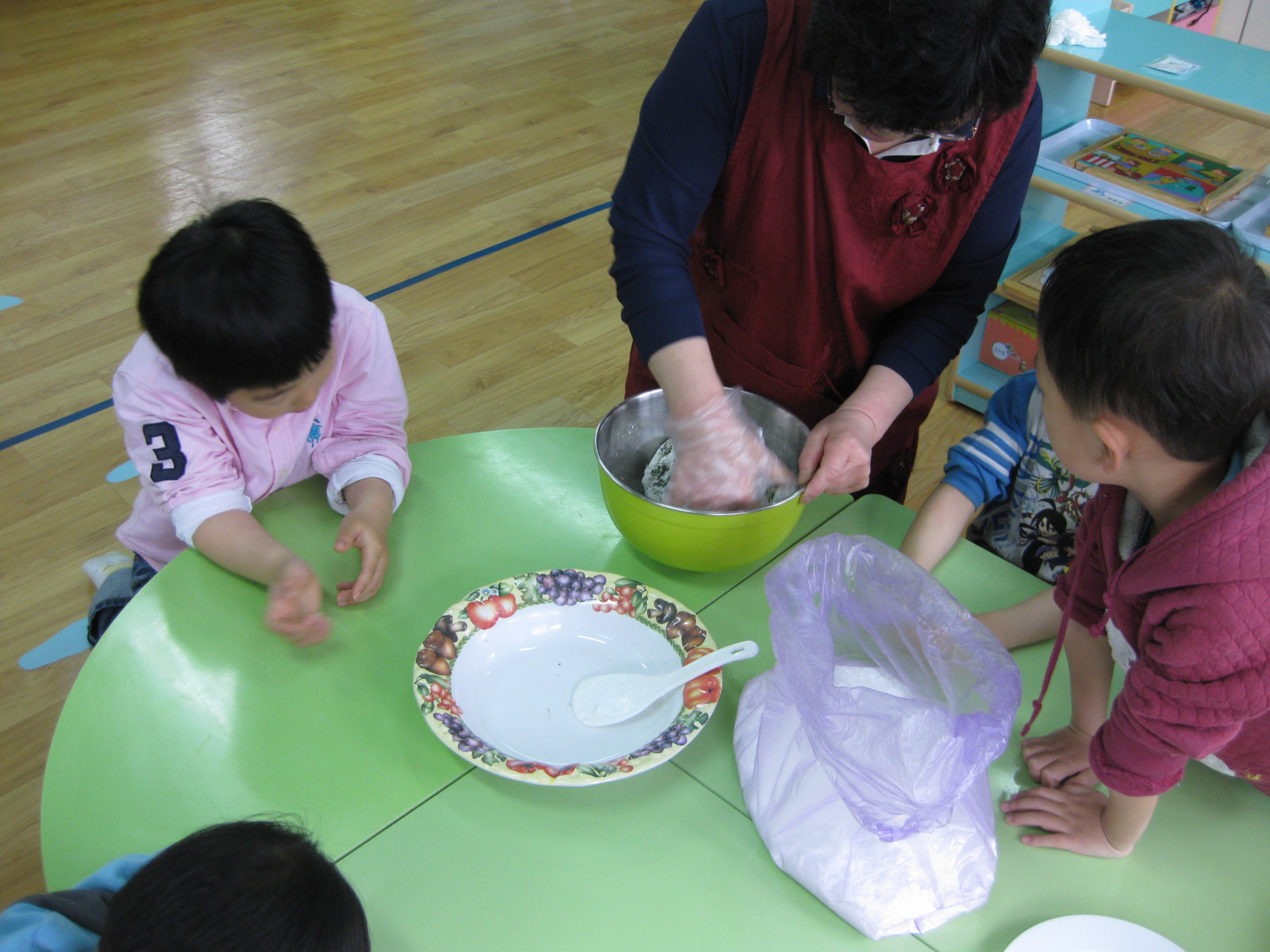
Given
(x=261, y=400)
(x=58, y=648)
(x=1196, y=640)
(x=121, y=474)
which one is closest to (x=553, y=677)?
(x=261, y=400)

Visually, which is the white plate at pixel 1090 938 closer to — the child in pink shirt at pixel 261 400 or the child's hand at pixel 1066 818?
the child's hand at pixel 1066 818

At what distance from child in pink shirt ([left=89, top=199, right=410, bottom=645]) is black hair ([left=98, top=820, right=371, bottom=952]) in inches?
12.7

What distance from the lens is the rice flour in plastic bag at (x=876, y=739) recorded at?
2.34ft

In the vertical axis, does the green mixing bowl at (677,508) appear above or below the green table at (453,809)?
above

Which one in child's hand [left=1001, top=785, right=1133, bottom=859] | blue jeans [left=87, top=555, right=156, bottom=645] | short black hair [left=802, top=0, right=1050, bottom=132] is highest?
short black hair [left=802, top=0, right=1050, bottom=132]

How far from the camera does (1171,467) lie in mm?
718

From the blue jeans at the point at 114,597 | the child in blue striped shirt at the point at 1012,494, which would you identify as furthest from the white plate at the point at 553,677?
the blue jeans at the point at 114,597

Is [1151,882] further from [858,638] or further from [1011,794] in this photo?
[858,638]

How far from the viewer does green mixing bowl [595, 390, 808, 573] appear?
949 mm

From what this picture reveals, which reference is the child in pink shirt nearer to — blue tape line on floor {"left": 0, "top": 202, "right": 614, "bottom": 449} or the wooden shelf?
blue tape line on floor {"left": 0, "top": 202, "right": 614, "bottom": 449}

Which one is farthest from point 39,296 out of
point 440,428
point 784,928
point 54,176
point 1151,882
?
point 1151,882

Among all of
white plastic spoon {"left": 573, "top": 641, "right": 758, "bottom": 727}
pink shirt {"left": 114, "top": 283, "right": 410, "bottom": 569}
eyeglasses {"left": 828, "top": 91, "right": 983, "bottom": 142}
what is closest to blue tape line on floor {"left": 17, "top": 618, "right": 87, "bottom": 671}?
pink shirt {"left": 114, "top": 283, "right": 410, "bottom": 569}

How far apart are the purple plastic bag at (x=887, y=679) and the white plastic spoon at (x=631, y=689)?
3.3 inches

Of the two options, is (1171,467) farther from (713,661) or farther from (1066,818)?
(713,661)
